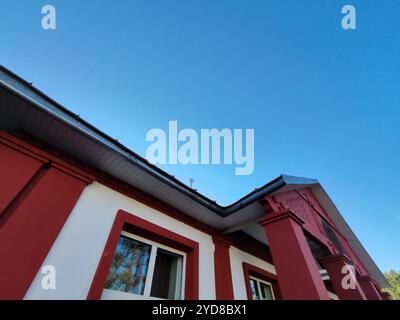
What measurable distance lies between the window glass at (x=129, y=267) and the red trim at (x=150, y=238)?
0.78ft

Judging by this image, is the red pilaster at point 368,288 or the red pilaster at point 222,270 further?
the red pilaster at point 368,288

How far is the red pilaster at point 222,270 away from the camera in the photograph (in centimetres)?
401

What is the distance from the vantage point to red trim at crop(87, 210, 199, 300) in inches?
106

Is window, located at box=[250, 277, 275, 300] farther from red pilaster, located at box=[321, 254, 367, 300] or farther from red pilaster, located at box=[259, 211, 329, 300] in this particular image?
red pilaster, located at box=[259, 211, 329, 300]

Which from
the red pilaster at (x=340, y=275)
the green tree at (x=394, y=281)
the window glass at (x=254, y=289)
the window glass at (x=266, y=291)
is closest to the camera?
the red pilaster at (x=340, y=275)

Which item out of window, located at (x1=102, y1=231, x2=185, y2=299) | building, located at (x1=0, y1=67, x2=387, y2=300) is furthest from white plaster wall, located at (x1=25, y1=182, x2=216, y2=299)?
window, located at (x1=102, y1=231, x2=185, y2=299)

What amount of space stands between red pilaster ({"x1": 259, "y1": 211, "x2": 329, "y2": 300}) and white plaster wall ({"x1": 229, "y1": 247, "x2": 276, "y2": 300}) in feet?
5.53

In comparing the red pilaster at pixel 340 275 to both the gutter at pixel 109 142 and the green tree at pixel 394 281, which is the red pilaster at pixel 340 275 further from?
the green tree at pixel 394 281

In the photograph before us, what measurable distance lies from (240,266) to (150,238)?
8.11 feet

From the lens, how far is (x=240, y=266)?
16.0 feet
